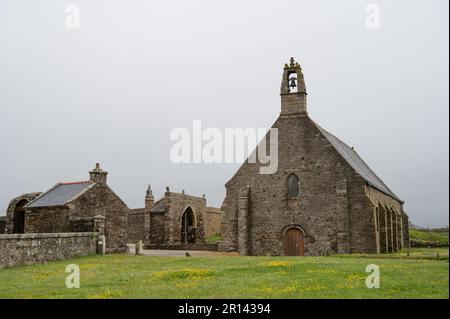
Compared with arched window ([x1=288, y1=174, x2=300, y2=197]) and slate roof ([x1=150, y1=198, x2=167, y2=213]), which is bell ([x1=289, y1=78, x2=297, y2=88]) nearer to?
arched window ([x1=288, y1=174, x2=300, y2=197])

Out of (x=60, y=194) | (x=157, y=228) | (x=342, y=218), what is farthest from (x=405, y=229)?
(x=60, y=194)

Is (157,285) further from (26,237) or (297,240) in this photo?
(297,240)

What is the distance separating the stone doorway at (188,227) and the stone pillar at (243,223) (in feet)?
58.3

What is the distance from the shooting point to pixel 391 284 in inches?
558

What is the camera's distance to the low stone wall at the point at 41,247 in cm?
2214

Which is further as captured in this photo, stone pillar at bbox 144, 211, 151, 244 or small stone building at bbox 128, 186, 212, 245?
stone pillar at bbox 144, 211, 151, 244

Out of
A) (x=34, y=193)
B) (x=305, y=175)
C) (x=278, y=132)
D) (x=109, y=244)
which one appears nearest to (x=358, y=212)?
(x=305, y=175)

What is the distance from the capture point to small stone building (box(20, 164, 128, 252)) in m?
30.7

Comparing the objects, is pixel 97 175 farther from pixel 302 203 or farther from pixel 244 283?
Result: pixel 244 283

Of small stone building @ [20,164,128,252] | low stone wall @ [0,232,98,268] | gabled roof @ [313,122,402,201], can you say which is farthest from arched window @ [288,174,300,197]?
low stone wall @ [0,232,98,268]

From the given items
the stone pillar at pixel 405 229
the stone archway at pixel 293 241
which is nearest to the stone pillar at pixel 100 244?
the stone archway at pixel 293 241

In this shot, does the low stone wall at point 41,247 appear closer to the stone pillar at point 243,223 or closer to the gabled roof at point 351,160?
the stone pillar at point 243,223
